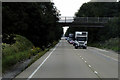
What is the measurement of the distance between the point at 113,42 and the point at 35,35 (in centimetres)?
2207

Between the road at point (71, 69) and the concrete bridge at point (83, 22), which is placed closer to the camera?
the road at point (71, 69)

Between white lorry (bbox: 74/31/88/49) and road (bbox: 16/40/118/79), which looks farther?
white lorry (bbox: 74/31/88/49)

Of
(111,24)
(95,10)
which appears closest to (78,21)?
(111,24)

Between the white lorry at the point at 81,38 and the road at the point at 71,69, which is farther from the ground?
the white lorry at the point at 81,38

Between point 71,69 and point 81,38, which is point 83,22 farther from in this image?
point 71,69

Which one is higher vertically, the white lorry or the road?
the white lorry

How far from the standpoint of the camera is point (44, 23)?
5203 centimetres

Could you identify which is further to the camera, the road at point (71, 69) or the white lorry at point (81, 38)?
the white lorry at point (81, 38)

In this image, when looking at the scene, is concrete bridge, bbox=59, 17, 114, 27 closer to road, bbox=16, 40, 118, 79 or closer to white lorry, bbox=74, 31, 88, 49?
white lorry, bbox=74, 31, 88, 49

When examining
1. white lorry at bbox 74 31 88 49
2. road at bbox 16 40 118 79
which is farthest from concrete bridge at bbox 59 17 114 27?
road at bbox 16 40 118 79

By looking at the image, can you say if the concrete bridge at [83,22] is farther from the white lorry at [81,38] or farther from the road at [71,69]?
the road at [71,69]

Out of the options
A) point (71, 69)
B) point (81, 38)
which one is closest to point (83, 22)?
point (81, 38)

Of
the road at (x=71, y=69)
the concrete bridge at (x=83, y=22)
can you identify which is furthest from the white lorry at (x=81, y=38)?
the road at (x=71, y=69)

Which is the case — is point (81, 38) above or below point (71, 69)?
above
